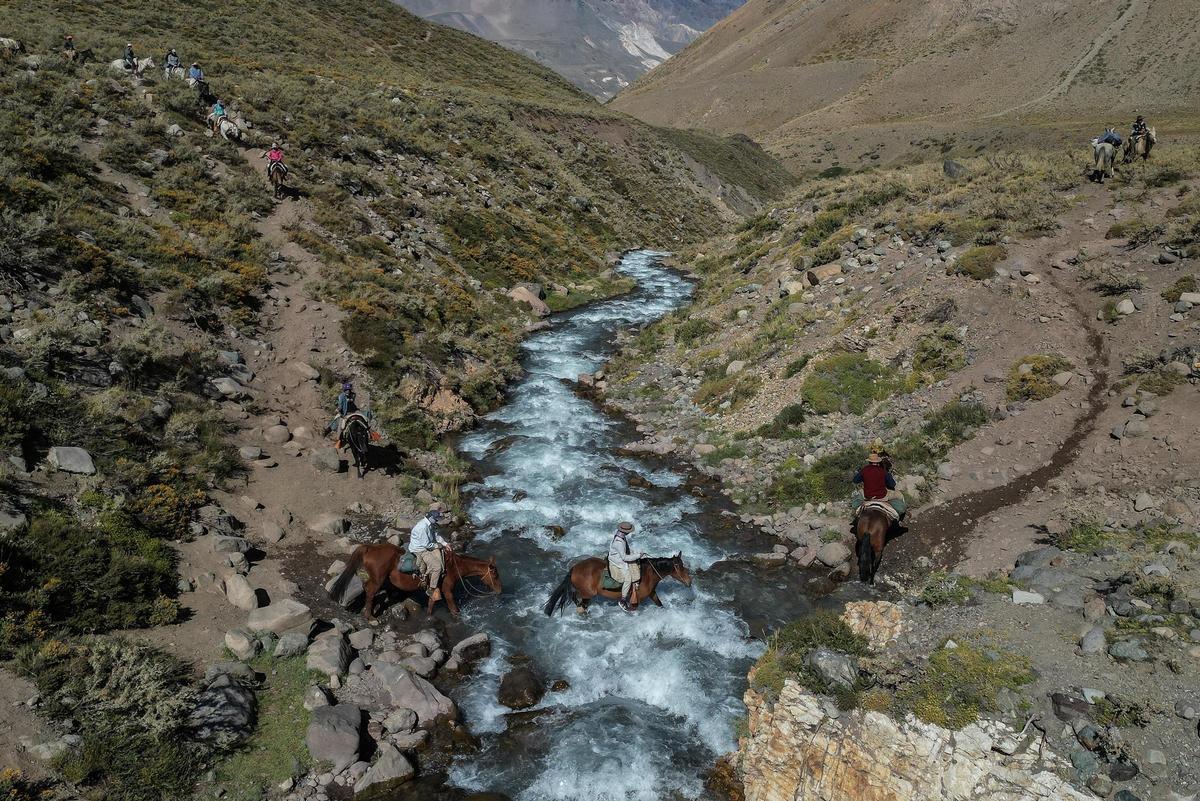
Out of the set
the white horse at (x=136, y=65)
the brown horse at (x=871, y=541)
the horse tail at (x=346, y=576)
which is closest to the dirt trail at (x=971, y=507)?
the brown horse at (x=871, y=541)

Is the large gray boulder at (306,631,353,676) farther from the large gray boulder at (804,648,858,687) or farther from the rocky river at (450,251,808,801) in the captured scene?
the large gray boulder at (804,648,858,687)

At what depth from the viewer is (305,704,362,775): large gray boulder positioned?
9359mm

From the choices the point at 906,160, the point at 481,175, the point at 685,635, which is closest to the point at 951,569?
the point at 685,635

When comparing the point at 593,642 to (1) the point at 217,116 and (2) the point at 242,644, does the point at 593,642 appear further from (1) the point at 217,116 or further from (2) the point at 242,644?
(1) the point at 217,116

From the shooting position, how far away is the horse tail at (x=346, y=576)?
12609mm

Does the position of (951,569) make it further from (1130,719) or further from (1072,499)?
(1130,719)

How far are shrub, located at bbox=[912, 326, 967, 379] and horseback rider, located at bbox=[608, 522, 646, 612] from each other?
37.9ft

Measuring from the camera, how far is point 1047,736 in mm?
8359

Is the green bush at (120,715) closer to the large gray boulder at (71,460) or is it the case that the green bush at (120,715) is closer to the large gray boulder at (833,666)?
the large gray boulder at (71,460)

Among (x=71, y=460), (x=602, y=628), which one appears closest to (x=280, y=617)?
(x=71, y=460)

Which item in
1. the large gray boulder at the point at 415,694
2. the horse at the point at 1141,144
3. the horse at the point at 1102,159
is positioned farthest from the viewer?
the horse at the point at 1141,144

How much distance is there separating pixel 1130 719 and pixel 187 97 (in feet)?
134

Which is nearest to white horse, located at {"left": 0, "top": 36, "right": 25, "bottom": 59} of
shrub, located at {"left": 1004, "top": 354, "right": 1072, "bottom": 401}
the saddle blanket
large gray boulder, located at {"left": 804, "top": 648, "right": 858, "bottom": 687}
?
the saddle blanket

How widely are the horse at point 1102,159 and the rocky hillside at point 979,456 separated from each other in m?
0.82
